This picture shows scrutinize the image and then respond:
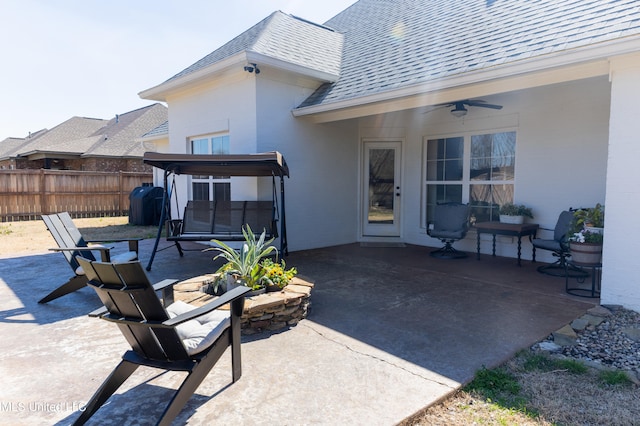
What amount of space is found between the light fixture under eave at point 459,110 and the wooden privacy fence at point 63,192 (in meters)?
12.6

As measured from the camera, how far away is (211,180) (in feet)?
26.8

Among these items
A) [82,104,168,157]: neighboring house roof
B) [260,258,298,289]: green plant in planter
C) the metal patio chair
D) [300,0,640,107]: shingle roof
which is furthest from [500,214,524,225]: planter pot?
[82,104,168,157]: neighboring house roof

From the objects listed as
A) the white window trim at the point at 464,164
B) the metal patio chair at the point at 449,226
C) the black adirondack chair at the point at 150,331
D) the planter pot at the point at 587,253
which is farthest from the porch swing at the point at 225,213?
the planter pot at the point at 587,253

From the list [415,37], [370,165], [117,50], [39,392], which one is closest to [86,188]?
[117,50]

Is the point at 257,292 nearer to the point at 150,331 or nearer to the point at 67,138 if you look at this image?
the point at 150,331

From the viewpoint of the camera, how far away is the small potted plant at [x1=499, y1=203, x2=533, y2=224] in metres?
6.41

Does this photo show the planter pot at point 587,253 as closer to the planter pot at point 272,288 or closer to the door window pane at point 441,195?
the door window pane at point 441,195

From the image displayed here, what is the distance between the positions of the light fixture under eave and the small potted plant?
1.82m

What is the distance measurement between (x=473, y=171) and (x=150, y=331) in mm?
6628

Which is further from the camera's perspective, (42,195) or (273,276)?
(42,195)

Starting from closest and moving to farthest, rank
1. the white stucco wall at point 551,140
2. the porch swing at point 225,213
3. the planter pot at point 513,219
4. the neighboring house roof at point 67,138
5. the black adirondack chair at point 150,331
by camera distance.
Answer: the black adirondack chair at point 150,331 → the white stucco wall at point 551,140 → the porch swing at point 225,213 → the planter pot at point 513,219 → the neighboring house roof at point 67,138

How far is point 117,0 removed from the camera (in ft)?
24.2

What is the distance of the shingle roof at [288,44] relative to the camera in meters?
7.28

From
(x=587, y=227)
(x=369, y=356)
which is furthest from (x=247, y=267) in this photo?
(x=587, y=227)
